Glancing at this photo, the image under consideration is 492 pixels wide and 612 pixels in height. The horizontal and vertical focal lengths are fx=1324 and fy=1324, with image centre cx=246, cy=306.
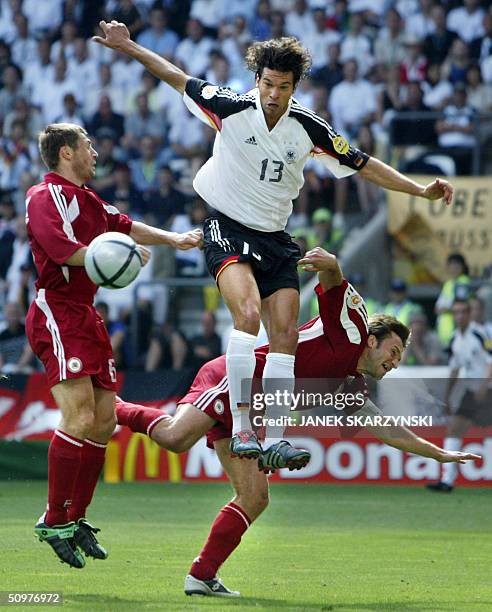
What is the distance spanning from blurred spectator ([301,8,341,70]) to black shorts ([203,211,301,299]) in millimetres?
11656

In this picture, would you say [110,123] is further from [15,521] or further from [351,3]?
[15,521]

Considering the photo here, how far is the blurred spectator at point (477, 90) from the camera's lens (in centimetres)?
1823

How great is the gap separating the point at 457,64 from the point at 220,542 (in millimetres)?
12367

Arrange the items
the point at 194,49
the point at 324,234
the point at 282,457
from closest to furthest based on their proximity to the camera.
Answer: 1. the point at 282,457
2. the point at 324,234
3. the point at 194,49

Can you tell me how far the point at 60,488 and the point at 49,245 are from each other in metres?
1.36

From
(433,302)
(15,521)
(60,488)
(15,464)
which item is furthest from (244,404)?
(433,302)

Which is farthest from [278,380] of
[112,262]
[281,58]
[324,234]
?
[324,234]

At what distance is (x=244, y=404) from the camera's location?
743 centimetres

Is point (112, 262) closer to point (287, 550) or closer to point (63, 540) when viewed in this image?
point (63, 540)

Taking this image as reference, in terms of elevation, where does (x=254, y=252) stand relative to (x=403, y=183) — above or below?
below

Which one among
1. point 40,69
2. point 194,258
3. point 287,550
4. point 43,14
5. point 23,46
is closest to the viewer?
point 287,550

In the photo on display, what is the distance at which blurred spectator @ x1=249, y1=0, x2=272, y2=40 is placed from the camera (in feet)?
65.2

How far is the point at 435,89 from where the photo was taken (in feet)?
60.2

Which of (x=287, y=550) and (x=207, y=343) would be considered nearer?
(x=287, y=550)
